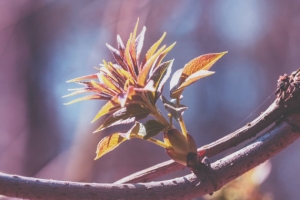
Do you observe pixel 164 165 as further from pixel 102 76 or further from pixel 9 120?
pixel 9 120

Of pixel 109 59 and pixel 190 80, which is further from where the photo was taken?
pixel 109 59

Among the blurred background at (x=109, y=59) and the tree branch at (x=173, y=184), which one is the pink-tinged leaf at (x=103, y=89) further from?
the blurred background at (x=109, y=59)

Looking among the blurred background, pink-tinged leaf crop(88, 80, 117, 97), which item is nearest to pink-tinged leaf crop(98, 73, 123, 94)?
pink-tinged leaf crop(88, 80, 117, 97)

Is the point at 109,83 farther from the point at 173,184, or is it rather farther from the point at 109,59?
the point at 109,59

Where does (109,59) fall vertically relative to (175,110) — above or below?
below

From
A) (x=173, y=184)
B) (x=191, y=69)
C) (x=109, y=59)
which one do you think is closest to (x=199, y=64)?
(x=191, y=69)

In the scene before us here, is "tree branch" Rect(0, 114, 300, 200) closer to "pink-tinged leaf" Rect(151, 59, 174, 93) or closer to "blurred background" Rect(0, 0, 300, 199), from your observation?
"pink-tinged leaf" Rect(151, 59, 174, 93)
